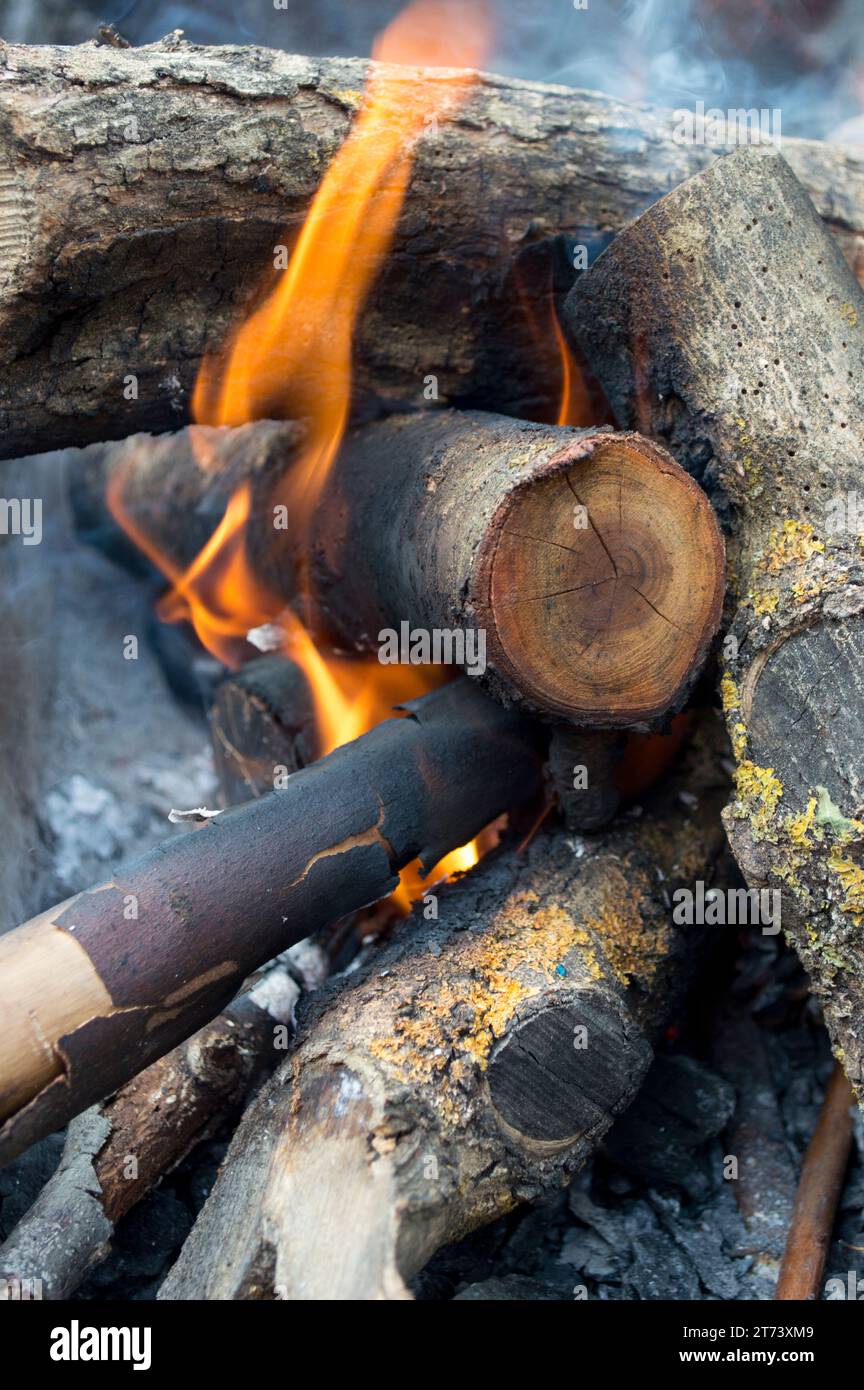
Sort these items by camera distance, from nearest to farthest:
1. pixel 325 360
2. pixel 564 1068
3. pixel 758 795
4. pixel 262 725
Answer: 1. pixel 564 1068
2. pixel 758 795
3. pixel 325 360
4. pixel 262 725

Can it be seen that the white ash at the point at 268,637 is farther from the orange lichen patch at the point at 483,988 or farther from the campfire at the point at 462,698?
the orange lichen patch at the point at 483,988

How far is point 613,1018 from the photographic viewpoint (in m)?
1.90

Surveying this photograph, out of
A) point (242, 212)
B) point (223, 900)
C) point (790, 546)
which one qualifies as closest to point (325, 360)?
point (242, 212)

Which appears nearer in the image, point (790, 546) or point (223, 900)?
point (223, 900)

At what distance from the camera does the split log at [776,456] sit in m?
1.87

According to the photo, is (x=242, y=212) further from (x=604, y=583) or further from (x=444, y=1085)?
(x=444, y=1085)

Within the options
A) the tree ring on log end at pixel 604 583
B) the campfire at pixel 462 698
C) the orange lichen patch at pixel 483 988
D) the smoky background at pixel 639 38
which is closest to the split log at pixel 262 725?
the campfire at pixel 462 698

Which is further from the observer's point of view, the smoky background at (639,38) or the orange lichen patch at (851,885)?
the smoky background at (639,38)

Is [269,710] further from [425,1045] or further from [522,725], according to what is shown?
[425,1045]

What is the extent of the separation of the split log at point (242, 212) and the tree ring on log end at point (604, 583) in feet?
3.06

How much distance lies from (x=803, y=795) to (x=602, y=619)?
18.8 inches

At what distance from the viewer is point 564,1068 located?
1.86 m

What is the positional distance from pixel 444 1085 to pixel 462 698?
84 cm

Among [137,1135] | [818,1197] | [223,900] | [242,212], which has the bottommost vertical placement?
[818,1197]
